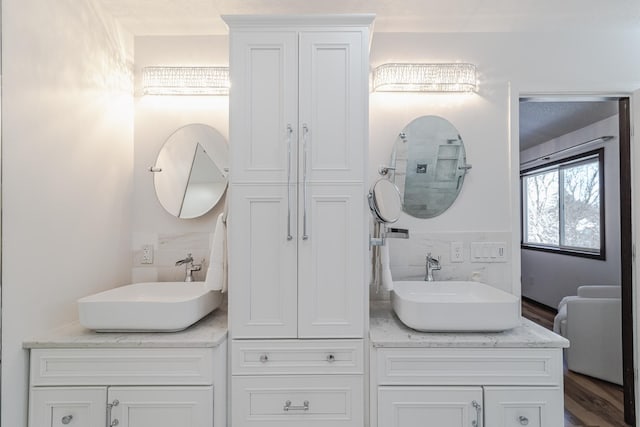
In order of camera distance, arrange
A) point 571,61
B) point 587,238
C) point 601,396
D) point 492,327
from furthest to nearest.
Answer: point 587,238, point 601,396, point 571,61, point 492,327

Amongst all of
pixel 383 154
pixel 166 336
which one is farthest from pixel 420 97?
pixel 166 336

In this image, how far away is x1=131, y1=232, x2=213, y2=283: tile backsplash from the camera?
1.96m

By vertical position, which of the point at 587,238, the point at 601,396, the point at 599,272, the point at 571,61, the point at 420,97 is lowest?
the point at 601,396

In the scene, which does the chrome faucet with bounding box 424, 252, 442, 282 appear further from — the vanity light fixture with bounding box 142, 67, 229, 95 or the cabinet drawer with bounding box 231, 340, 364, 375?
the vanity light fixture with bounding box 142, 67, 229, 95

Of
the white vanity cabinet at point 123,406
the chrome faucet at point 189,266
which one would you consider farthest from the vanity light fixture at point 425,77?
the white vanity cabinet at point 123,406

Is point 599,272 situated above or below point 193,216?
below

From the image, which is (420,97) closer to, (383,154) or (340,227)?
(383,154)

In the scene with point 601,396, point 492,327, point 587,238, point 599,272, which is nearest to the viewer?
point 492,327

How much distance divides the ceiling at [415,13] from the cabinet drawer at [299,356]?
167cm

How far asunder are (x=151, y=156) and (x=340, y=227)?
128cm

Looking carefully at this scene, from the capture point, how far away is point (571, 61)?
1956 millimetres

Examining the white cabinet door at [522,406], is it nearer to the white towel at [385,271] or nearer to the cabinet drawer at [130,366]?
the white towel at [385,271]

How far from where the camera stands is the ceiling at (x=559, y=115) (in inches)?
119

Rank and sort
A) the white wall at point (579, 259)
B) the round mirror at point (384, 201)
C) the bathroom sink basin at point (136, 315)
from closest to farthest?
the bathroom sink basin at point (136, 315) < the round mirror at point (384, 201) < the white wall at point (579, 259)
